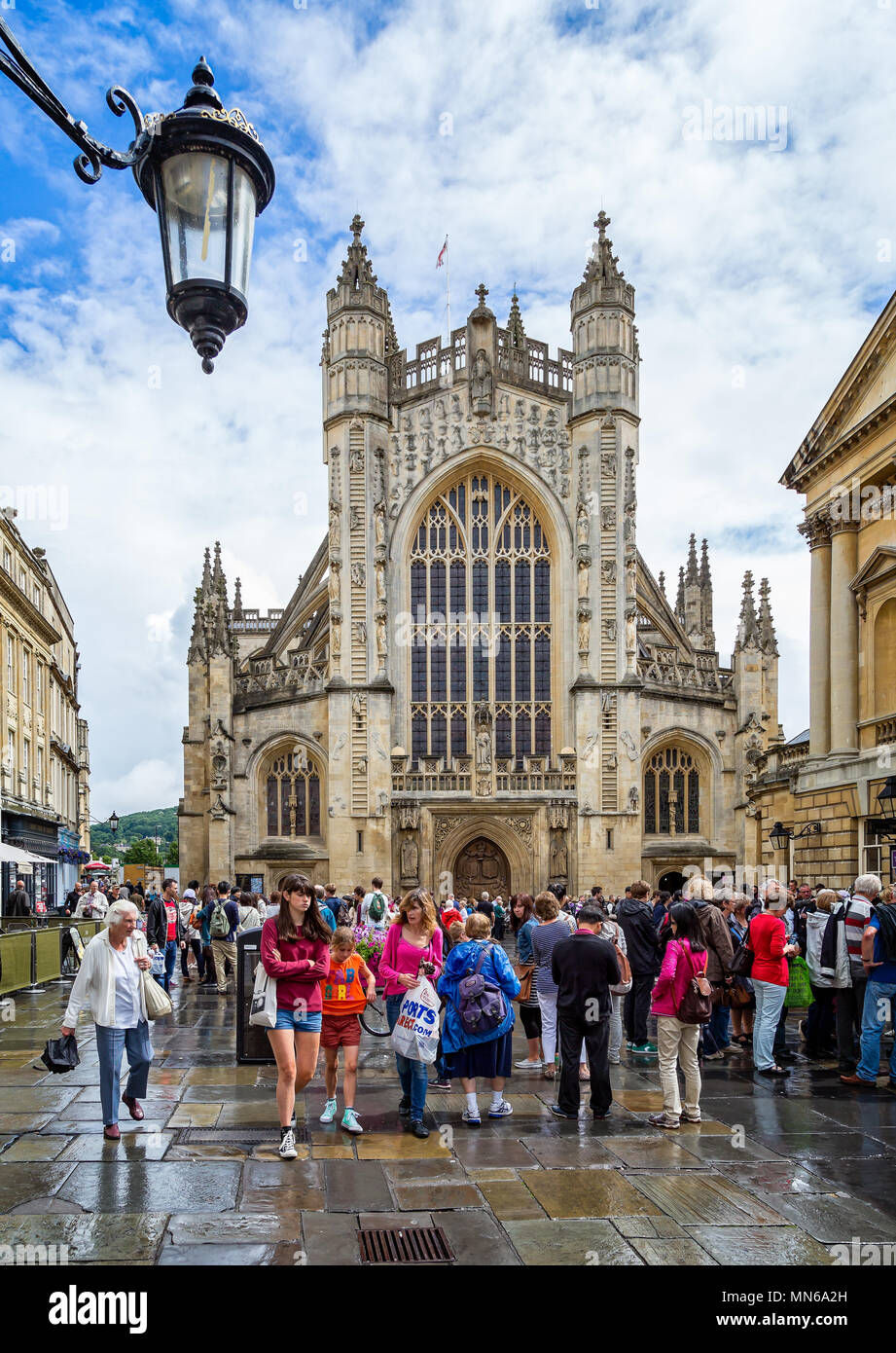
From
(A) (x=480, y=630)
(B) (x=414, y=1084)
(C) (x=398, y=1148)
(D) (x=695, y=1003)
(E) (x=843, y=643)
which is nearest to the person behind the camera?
(C) (x=398, y=1148)

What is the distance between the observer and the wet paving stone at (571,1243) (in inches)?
204

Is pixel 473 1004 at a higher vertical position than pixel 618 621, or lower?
lower

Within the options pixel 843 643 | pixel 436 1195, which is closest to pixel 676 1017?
pixel 436 1195

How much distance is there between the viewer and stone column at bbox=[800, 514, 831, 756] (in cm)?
2161

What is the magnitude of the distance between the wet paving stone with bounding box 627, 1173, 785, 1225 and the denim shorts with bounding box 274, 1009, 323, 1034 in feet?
6.84

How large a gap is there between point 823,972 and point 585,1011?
3.44 meters

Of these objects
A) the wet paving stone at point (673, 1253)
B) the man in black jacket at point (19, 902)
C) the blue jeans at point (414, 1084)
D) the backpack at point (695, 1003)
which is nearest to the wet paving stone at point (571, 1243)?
the wet paving stone at point (673, 1253)

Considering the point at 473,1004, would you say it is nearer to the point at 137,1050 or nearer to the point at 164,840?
the point at 137,1050

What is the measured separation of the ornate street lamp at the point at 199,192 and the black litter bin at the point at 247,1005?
6163 mm

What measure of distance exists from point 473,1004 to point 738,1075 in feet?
11.0

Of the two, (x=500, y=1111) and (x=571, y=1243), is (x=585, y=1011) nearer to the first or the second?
(x=500, y=1111)

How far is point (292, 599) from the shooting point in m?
39.4

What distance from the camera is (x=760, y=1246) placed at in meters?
5.41
